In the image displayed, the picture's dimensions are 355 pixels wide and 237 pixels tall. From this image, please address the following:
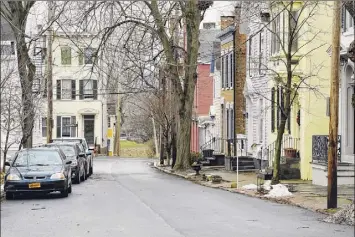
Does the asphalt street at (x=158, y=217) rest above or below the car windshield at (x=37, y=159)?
below

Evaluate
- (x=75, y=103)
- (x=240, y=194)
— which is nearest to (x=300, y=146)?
(x=240, y=194)

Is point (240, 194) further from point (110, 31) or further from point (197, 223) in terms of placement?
point (110, 31)

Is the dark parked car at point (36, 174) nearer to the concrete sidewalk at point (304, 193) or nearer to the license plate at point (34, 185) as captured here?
the license plate at point (34, 185)

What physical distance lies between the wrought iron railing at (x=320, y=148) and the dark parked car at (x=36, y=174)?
27.9 ft

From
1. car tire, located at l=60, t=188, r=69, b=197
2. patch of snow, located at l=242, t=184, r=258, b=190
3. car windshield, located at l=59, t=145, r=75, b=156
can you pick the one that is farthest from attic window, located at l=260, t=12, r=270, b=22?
car tire, located at l=60, t=188, r=69, b=197

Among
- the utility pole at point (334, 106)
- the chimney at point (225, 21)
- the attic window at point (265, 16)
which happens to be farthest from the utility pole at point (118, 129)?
the utility pole at point (334, 106)

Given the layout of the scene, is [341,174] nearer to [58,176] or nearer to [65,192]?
[65,192]

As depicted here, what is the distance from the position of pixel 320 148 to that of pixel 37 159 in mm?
9467

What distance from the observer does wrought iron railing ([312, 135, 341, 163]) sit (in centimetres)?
2458

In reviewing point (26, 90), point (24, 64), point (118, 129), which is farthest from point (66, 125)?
point (26, 90)

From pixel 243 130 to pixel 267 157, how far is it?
9279mm

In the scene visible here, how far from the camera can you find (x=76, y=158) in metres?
28.5

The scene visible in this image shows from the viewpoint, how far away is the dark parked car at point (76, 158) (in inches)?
1105

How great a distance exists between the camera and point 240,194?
22.8m
